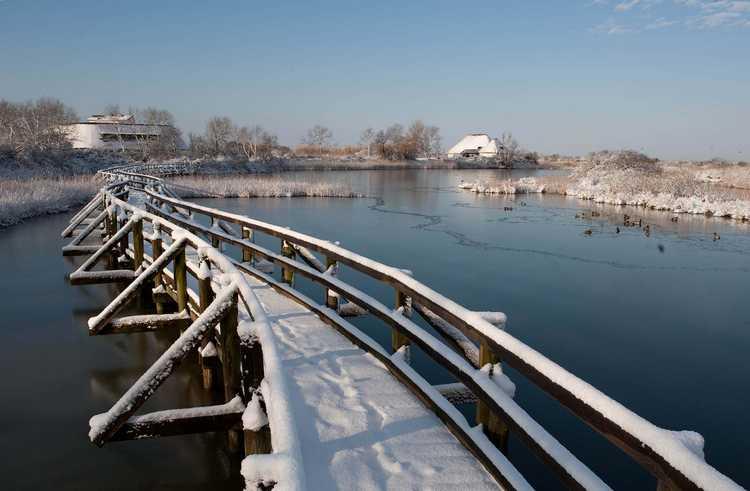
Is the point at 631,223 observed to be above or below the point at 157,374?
below

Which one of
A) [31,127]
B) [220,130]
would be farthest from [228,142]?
[31,127]

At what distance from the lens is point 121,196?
17.7 meters

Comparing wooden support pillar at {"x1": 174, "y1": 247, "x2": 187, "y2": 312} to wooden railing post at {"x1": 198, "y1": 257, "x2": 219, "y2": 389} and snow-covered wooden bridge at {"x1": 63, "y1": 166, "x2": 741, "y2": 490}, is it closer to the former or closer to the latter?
wooden railing post at {"x1": 198, "y1": 257, "x2": 219, "y2": 389}

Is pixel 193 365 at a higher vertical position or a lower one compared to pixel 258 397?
lower

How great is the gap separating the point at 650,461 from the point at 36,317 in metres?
11.7

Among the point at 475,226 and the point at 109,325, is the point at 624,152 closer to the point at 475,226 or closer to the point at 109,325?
the point at 475,226

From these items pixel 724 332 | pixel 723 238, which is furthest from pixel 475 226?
pixel 724 332

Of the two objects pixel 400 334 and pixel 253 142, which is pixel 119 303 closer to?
pixel 400 334

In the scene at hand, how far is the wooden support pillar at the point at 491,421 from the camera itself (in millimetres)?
3551

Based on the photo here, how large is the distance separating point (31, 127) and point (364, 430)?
284 ft

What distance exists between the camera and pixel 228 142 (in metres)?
106

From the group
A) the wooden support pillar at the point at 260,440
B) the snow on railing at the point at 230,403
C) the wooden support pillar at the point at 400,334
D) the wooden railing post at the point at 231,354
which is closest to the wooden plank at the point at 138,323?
the snow on railing at the point at 230,403

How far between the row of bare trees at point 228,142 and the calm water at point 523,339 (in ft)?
247

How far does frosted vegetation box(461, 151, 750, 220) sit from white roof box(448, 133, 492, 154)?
89.1 metres
